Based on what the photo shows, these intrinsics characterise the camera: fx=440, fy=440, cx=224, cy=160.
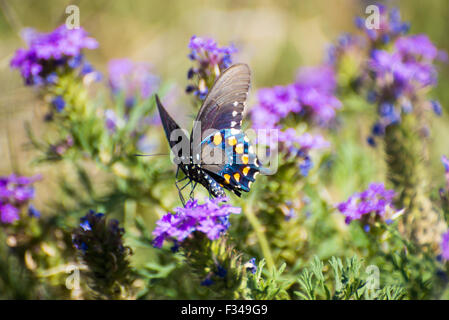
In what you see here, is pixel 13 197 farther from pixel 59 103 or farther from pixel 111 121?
pixel 111 121

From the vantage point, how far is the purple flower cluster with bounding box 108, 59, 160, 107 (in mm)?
3986

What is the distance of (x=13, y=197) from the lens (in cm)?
308

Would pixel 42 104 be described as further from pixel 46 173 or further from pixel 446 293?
pixel 446 293

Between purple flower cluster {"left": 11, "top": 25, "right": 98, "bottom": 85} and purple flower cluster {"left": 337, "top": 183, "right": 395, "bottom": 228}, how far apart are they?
2040 millimetres

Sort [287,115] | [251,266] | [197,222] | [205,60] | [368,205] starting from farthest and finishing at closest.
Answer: [287,115]
[205,60]
[368,205]
[251,266]
[197,222]

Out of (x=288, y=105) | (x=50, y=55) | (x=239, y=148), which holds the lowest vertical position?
(x=239, y=148)

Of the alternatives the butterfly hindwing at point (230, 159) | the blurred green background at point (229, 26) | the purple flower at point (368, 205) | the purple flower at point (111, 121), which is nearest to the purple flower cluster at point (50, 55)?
the purple flower at point (111, 121)

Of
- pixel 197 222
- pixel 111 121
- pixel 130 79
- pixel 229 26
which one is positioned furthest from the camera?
pixel 229 26

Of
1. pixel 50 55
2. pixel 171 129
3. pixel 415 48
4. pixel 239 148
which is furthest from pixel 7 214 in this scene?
pixel 415 48

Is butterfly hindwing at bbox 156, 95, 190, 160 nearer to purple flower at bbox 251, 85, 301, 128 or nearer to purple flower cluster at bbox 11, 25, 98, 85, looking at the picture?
purple flower at bbox 251, 85, 301, 128

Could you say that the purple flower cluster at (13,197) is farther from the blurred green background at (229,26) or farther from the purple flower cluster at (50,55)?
the blurred green background at (229,26)

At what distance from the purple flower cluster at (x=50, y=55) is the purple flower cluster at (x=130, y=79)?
79 centimetres

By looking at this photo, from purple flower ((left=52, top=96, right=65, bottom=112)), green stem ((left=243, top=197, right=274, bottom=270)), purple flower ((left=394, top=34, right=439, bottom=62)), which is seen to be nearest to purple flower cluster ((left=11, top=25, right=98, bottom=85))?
purple flower ((left=52, top=96, right=65, bottom=112))

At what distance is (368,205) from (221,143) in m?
0.93
